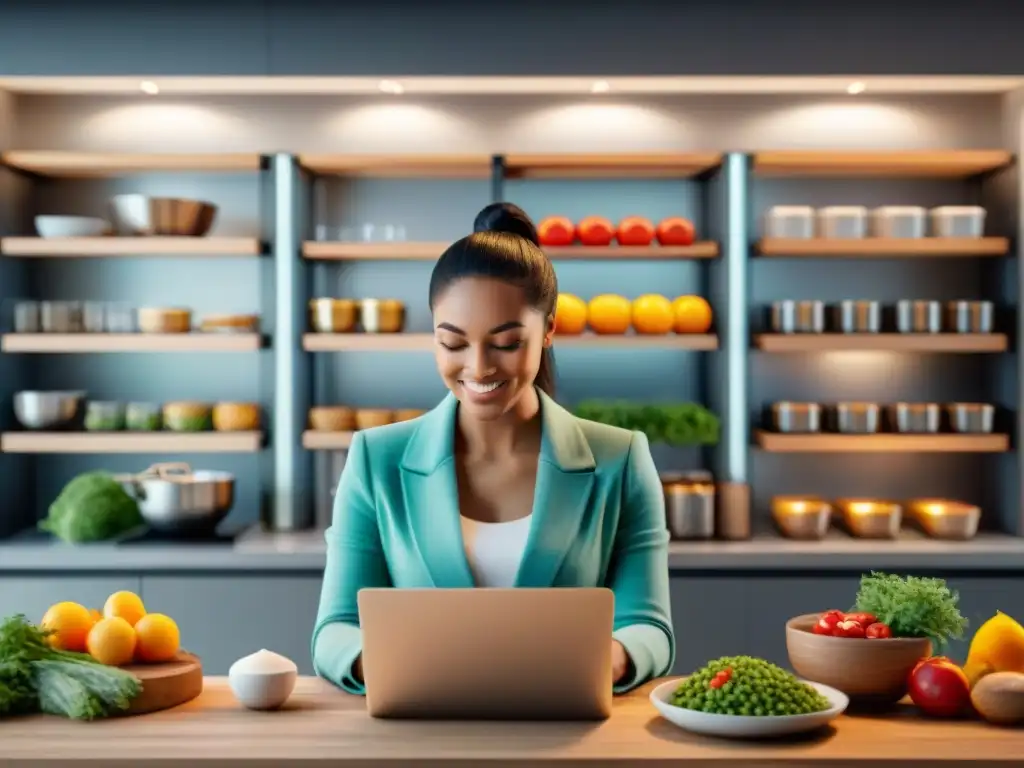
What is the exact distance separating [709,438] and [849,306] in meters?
0.67

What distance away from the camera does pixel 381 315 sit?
14.2ft

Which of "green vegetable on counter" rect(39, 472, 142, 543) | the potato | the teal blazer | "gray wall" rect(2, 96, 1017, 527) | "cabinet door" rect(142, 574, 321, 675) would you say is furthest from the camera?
"gray wall" rect(2, 96, 1017, 527)

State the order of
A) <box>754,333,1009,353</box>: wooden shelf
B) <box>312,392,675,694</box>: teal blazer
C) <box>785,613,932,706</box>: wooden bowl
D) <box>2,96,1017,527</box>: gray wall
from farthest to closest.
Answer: <box>2,96,1017,527</box>: gray wall → <box>754,333,1009,353</box>: wooden shelf → <box>312,392,675,694</box>: teal blazer → <box>785,613,932,706</box>: wooden bowl

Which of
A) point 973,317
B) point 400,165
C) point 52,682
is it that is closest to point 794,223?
point 973,317

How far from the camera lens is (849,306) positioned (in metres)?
4.31

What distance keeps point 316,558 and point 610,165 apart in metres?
1.66

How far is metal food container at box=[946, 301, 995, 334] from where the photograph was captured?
14.0 ft

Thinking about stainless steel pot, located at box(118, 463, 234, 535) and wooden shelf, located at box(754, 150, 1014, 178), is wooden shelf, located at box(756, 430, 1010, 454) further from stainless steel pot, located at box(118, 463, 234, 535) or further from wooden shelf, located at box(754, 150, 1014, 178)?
stainless steel pot, located at box(118, 463, 234, 535)

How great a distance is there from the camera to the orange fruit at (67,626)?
198 cm

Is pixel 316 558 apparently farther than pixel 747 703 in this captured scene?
Yes

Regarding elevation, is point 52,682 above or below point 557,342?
below

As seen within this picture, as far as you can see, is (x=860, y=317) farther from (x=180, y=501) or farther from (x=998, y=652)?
(x=998, y=652)

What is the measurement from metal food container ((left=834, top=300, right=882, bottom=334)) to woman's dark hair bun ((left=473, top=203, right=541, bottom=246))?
7.74 ft

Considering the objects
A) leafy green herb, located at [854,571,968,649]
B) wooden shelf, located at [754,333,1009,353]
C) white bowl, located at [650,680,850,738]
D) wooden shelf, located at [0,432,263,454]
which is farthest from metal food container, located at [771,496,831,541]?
white bowl, located at [650,680,850,738]
